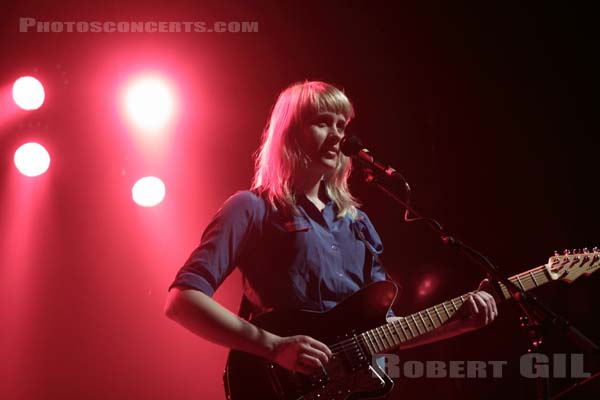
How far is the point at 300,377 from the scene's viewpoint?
6.97ft

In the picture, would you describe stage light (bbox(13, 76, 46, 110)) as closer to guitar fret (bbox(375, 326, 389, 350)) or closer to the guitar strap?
the guitar strap

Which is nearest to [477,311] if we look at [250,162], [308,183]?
[308,183]

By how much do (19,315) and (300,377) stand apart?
241 centimetres

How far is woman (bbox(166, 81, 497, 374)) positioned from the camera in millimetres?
2162

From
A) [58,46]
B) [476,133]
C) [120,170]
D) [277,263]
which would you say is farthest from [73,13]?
[476,133]

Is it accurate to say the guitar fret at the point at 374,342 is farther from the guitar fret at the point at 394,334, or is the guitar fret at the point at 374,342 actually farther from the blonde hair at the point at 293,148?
the blonde hair at the point at 293,148

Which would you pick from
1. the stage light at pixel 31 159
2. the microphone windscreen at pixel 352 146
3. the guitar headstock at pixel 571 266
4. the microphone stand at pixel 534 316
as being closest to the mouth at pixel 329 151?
the microphone windscreen at pixel 352 146

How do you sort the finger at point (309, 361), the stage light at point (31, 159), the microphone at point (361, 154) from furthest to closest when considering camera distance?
the stage light at point (31, 159), the microphone at point (361, 154), the finger at point (309, 361)

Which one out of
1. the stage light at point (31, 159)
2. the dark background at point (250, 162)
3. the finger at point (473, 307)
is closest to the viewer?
the finger at point (473, 307)

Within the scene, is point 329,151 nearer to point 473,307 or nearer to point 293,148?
point 293,148

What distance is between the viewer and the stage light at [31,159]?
3.81 m

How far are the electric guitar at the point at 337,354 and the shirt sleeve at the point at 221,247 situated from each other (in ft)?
0.86

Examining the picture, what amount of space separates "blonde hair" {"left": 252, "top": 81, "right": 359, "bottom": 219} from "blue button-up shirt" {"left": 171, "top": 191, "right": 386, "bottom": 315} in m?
0.12

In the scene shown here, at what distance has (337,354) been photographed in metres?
2.19
